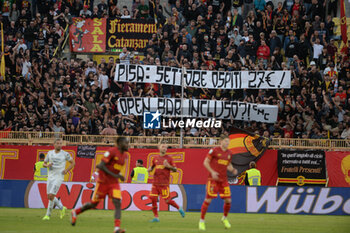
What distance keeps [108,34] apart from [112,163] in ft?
60.6

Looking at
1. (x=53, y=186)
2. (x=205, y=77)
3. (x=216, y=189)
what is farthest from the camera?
(x=205, y=77)

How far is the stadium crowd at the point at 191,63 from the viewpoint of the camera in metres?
25.4

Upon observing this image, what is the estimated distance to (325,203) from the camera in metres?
21.5

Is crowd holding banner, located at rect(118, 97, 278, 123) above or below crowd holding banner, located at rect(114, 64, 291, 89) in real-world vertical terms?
below

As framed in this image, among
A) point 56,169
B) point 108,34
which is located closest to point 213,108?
point 108,34

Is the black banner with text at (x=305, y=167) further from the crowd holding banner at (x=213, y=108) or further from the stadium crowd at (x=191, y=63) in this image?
the crowd holding banner at (x=213, y=108)

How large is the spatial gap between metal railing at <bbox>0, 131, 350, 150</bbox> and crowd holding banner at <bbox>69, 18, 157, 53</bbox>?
7244 millimetres

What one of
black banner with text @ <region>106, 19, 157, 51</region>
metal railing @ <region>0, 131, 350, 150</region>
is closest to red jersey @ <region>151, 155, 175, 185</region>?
metal railing @ <region>0, 131, 350, 150</region>

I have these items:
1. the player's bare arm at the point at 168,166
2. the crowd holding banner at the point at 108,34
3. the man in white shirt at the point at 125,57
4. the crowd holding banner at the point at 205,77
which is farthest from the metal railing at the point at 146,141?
the crowd holding banner at the point at 108,34

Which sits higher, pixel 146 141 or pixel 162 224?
pixel 146 141

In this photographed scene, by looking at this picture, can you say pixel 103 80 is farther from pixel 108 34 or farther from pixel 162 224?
pixel 162 224

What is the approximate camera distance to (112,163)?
42.8ft

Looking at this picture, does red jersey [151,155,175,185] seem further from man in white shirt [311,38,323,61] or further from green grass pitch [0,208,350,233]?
man in white shirt [311,38,323,61]

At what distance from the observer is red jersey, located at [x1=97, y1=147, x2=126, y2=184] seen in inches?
510
